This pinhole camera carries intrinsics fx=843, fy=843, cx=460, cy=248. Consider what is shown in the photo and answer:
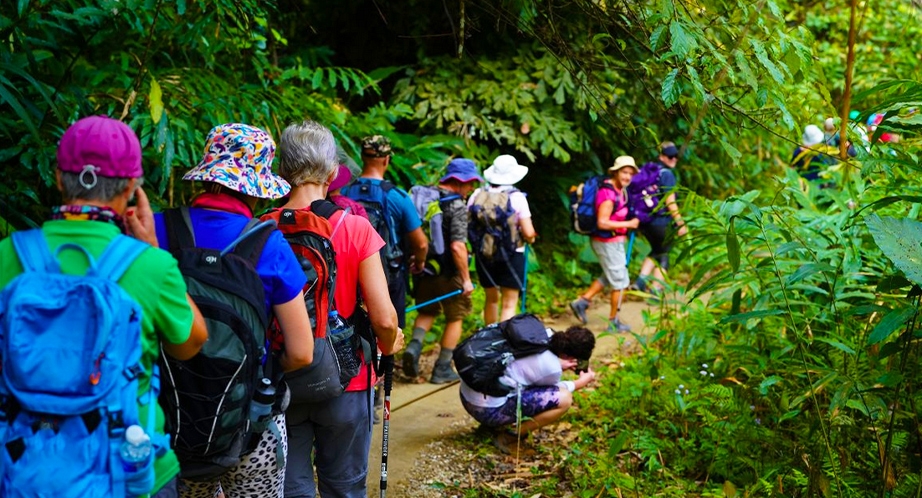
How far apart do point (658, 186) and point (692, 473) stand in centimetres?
415

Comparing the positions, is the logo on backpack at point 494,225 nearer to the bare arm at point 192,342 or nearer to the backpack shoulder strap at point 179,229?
the backpack shoulder strap at point 179,229

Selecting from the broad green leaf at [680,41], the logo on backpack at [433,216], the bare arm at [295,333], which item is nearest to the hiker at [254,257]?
the bare arm at [295,333]

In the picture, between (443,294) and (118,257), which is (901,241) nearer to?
(118,257)

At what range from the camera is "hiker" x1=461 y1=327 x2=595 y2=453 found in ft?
17.6

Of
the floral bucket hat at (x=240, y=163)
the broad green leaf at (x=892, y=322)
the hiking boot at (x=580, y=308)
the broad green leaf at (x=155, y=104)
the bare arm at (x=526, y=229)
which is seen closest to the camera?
the floral bucket hat at (x=240, y=163)

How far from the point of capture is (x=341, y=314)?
3439mm

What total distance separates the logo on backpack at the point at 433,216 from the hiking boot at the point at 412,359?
0.68m

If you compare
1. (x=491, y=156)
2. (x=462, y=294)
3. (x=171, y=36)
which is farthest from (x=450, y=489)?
(x=491, y=156)

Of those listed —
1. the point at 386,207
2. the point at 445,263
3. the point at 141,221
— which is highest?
the point at 141,221

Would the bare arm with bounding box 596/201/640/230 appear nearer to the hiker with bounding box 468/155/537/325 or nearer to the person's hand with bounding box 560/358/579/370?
the hiker with bounding box 468/155/537/325

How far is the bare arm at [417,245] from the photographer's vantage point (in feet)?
19.5

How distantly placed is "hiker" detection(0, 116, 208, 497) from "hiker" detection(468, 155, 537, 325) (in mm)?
5171

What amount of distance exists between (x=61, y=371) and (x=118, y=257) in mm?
306

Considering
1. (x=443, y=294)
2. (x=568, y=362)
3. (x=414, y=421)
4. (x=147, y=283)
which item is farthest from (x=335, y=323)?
(x=443, y=294)
